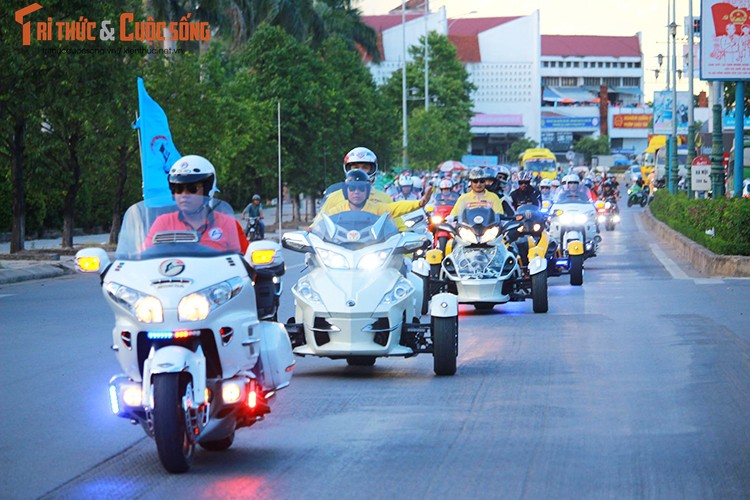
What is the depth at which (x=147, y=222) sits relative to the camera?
8.66 meters

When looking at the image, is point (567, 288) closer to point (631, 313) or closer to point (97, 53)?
point (631, 313)

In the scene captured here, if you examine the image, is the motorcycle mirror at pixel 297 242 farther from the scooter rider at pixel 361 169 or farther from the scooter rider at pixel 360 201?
the scooter rider at pixel 361 169

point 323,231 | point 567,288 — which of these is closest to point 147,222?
point 323,231

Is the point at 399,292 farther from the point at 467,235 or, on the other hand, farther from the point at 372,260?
the point at 467,235

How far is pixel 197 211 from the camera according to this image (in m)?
8.85

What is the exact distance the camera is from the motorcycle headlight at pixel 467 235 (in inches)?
711

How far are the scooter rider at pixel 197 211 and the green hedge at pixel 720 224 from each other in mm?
20523

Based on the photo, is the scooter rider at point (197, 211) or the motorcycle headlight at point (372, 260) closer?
the scooter rider at point (197, 211)

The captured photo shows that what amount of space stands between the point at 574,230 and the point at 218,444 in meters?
17.8

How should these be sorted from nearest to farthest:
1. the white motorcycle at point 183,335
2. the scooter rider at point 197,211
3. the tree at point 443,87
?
the white motorcycle at point 183,335 < the scooter rider at point 197,211 < the tree at point 443,87

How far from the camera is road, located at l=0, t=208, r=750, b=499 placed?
7996mm

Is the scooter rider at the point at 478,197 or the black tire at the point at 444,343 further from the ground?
the scooter rider at the point at 478,197

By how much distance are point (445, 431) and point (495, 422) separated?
0.50 meters

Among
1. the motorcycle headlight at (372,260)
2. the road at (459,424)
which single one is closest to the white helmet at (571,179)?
the road at (459,424)
